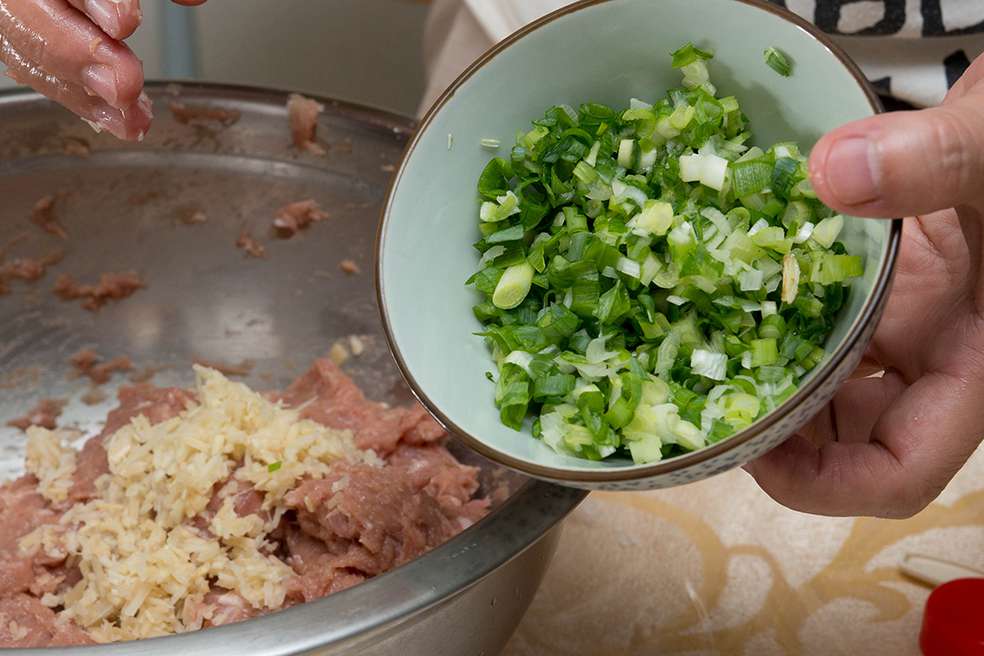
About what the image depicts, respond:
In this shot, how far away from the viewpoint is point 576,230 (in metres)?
1.09

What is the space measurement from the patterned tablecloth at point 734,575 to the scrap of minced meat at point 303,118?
31.2 inches

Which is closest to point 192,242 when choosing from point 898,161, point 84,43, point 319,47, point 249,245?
point 249,245

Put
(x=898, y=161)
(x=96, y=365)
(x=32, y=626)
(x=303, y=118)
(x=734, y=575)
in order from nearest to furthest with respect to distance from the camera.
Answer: (x=898, y=161) < (x=32, y=626) < (x=734, y=575) < (x=303, y=118) < (x=96, y=365)

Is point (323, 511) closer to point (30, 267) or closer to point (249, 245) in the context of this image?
point (249, 245)

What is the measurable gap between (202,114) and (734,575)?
3.82 feet

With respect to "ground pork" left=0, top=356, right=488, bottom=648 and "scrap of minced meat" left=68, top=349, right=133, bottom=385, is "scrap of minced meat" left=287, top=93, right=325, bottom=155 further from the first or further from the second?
"scrap of minced meat" left=68, top=349, right=133, bottom=385

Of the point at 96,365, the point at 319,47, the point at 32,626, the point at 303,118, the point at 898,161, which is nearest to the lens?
the point at 898,161

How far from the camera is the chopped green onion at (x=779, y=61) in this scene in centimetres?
103

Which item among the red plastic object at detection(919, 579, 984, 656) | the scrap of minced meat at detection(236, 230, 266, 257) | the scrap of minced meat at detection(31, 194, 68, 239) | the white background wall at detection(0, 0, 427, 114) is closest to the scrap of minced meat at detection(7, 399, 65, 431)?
the scrap of minced meat at detection(31, 194, 68, 239)

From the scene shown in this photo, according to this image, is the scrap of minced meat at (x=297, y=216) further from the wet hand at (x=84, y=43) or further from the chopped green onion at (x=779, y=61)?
the chopped green onion at (x=779, y=61)

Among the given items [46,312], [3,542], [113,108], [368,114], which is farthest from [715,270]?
[46,312]

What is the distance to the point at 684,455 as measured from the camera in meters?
0.91

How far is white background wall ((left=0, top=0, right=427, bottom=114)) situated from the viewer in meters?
3.06

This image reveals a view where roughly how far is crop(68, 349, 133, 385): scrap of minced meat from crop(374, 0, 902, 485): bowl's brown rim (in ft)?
3.13
